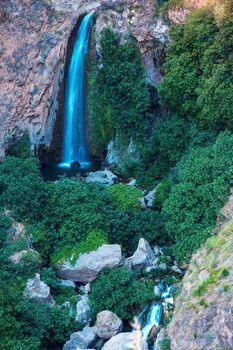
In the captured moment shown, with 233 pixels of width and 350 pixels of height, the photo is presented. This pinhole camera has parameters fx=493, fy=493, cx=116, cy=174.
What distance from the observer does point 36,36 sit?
23.2 meters

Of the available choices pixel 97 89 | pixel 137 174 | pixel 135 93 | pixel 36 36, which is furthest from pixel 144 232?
pixel 36 36

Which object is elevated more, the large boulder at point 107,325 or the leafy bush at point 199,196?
the leafy bush at point 199,196

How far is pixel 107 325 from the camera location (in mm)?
15203

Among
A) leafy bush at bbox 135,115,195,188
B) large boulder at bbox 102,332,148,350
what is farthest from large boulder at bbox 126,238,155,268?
leafy bush at bbox 135,115,195,188

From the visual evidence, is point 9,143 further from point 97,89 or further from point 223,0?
point 223,0

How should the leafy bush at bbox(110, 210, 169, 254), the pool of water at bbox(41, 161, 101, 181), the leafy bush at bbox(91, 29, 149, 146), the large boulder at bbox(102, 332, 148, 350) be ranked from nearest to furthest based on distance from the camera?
the large boulder at bbox(102, 332, 148, 350) → the leafy bush at bbox(110, 210, 169, 254) → the leafy bush at bbox(91, 29, 149, 146) → the pool of water at bbox(41, 161, 101, 181)

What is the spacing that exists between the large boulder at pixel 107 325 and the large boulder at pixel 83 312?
2.45ft

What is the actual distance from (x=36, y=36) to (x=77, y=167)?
6551mm

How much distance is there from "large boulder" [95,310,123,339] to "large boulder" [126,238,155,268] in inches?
96.2

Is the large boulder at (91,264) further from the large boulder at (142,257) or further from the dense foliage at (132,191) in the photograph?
the large boulder at (142,257)

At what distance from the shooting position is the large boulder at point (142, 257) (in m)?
17.4

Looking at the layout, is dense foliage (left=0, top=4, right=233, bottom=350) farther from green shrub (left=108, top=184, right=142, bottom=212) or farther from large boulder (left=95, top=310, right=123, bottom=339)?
large boulder (left=95, top=310, right=123, bottom=339)

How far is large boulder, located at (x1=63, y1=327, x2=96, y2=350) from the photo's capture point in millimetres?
14880

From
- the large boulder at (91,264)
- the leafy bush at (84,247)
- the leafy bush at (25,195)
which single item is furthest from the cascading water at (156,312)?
the leafy bush at (25,195)
